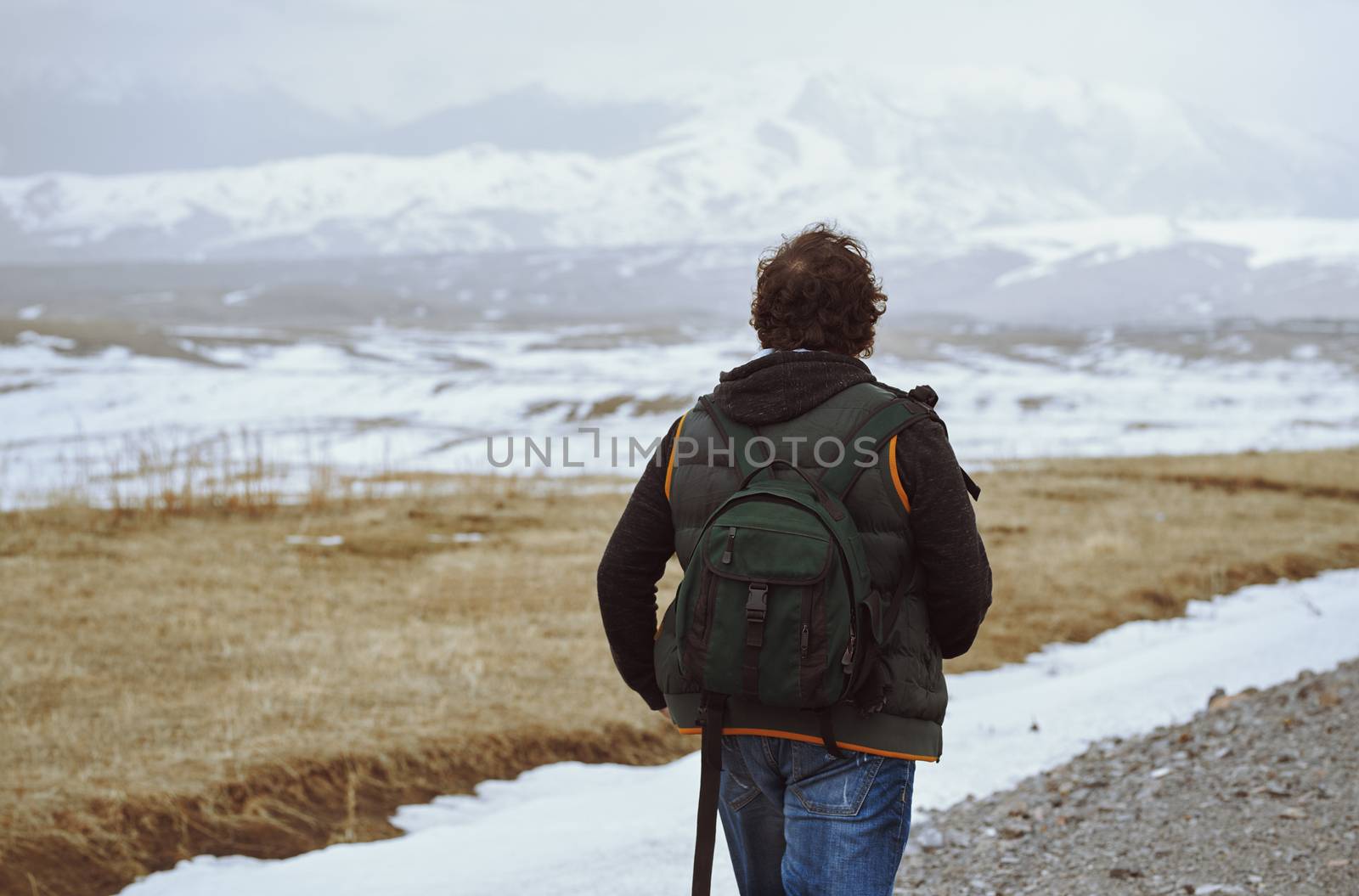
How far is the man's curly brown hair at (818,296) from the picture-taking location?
8.32 feet

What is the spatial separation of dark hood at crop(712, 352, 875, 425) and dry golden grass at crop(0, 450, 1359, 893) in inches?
166

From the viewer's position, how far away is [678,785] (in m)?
6.39

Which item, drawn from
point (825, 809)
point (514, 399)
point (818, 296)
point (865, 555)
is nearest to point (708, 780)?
point (825, 809)

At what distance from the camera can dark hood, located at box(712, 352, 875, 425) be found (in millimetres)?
2471

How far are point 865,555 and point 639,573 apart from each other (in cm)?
57

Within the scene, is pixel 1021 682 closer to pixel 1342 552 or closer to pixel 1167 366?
pixel 1342 552

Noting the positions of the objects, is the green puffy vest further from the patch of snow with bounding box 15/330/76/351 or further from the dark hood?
the patch of snow with bounding box 15/330/76/351

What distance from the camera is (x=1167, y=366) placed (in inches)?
2682

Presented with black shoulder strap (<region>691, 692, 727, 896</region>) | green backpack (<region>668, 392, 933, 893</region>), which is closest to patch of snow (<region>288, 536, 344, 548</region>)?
black shoulder strap (<region>691, 692, 727, 896</region>)

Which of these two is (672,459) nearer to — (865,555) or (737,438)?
(737,438)

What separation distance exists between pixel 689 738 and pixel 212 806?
9.90 ft

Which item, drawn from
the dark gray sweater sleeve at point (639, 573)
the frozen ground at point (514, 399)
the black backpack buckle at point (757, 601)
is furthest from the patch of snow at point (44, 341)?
the black backpack buckle at point (757, 601)

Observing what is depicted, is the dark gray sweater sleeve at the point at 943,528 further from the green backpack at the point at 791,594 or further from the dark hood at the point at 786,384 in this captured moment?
the dark hood at the point at 786,384

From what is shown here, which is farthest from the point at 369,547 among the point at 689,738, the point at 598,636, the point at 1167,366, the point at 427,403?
the point at 1167,366
